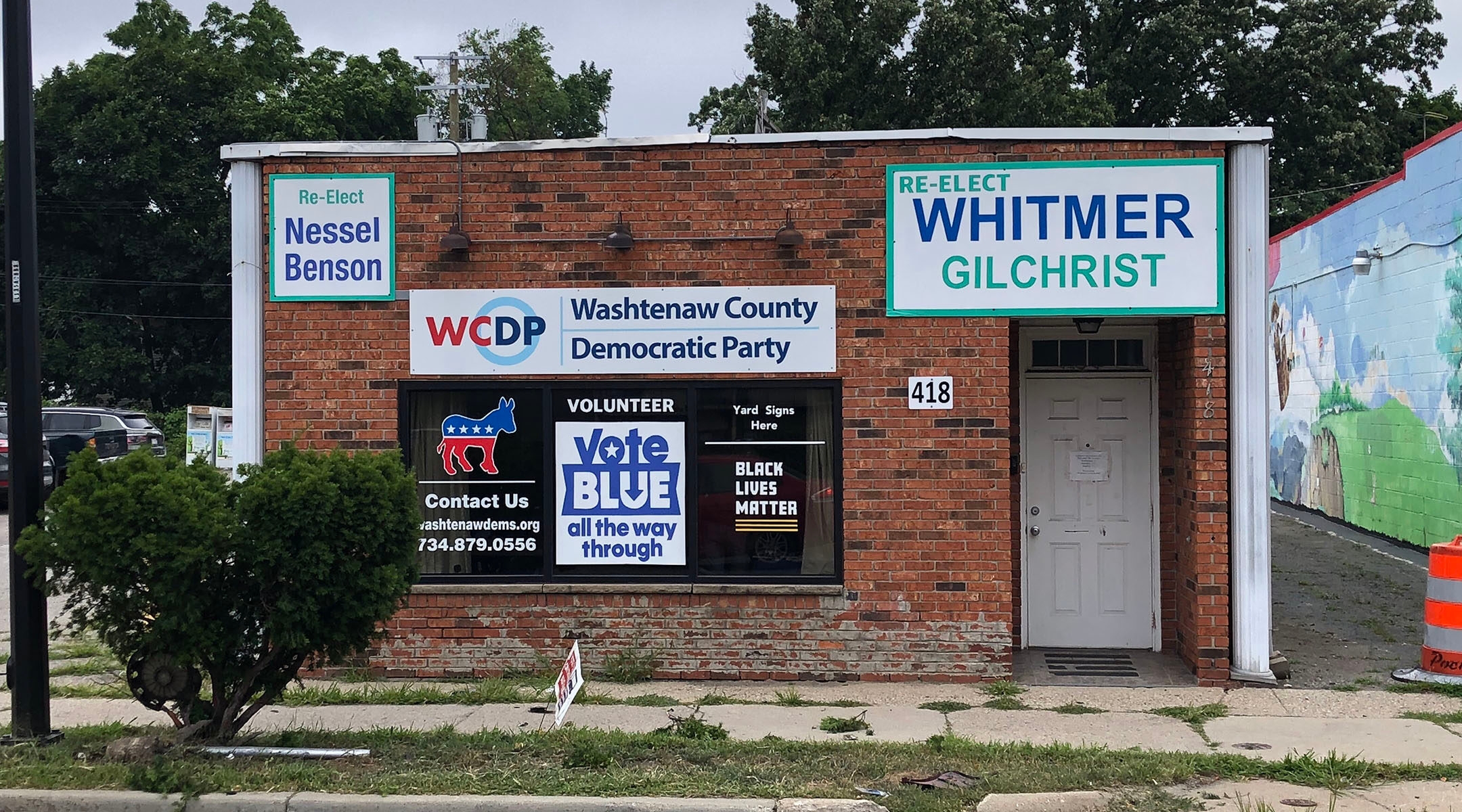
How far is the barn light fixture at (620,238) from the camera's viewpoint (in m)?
Result: 8.94

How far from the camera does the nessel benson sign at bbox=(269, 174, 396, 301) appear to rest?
9211 mm

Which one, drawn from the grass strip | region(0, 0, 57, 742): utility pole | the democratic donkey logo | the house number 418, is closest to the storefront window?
the democratic donkey logo

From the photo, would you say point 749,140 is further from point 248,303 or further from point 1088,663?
point 1088,663

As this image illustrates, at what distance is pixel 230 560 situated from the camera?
6.92 meters

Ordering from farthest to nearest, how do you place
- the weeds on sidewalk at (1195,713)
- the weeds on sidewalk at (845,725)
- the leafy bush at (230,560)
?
the weeds on sidewalk at (1195,713), the weeds on sidewalk at (845,725), the leafy bush at (230,560)

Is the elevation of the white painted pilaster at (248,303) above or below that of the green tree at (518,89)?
below

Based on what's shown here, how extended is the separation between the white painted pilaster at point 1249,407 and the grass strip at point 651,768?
2.08 meters

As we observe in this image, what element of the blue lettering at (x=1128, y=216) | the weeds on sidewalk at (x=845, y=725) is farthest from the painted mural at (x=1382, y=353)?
the weeds on sidewalk at (x=845, y=725)

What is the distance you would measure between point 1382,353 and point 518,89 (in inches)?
1503

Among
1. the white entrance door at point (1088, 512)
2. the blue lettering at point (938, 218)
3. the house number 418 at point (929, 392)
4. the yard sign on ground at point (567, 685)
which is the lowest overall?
the yard sign on ground at point (567, 685)

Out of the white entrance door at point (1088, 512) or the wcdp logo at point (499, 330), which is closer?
the wcdp logo at point (499, 330)

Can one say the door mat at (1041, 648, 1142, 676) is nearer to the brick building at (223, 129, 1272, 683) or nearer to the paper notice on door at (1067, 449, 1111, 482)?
the brick building at (223, 129, 1272, 683)

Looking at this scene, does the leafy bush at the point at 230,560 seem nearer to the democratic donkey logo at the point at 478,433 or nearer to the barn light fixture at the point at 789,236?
the democratic donkey logo at the point at 478,433

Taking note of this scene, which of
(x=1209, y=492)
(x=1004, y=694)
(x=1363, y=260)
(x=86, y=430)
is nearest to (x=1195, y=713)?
(x=1004, y=694)
